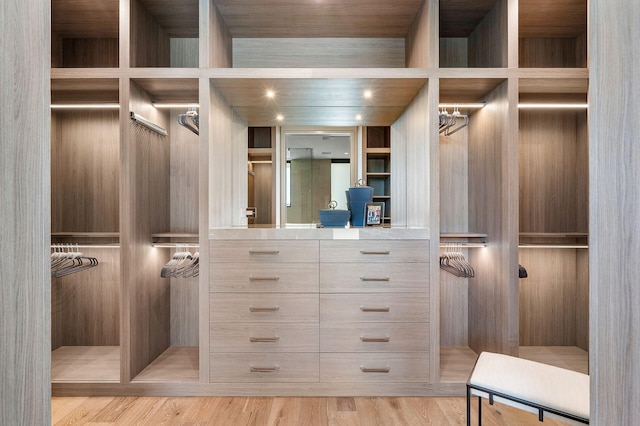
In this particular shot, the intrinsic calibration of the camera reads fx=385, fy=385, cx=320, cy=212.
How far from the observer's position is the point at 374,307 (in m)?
2.49

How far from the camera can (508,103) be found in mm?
2508

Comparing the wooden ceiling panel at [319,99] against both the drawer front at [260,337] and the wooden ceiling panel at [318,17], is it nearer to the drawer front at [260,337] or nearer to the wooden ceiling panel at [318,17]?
the wooden ceiling panel at [318,17]

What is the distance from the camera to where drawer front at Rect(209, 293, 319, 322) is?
248 cm

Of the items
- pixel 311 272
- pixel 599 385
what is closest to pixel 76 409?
pixel 311 272

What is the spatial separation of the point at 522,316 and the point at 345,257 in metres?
1.77

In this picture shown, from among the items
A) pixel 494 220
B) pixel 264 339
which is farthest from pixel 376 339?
pixel 494 220

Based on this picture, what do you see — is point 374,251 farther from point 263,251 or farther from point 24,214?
point 24,214

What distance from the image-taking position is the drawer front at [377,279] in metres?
2.50

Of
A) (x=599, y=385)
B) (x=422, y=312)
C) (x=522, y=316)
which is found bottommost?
(x=522, y=316)

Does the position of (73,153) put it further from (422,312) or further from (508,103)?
(508,103)

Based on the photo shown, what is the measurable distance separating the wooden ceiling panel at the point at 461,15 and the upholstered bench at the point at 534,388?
230 centimetres

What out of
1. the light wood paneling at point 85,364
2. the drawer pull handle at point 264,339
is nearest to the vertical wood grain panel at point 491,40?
the drawer pull handle at point 264,339

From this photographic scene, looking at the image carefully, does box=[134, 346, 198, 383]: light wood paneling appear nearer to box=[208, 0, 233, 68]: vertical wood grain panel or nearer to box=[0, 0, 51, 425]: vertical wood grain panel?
box=[0, 0, 51, 425]: vertical wood grain panel

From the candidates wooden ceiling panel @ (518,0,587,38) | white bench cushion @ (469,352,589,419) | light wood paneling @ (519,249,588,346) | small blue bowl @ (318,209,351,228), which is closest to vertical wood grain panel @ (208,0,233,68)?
small blue bowl @ (318,209,351,228)
